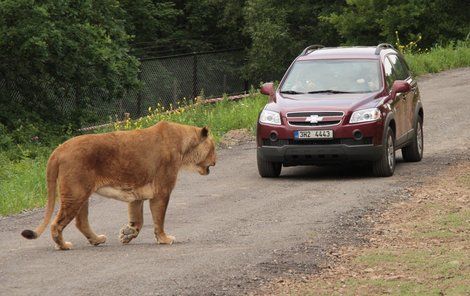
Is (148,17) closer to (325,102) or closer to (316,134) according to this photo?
(325,102)

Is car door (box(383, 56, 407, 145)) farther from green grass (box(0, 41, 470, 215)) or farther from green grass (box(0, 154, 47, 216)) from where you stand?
green grass (box(0, 154, 47, 216))

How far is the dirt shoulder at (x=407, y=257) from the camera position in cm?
Answer: 1022

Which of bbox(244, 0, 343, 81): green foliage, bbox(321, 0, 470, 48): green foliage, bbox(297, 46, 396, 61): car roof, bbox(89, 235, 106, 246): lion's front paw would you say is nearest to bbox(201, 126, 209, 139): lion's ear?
bbox(89, 235, 106, 246): lion's front paw

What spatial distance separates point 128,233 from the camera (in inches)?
493

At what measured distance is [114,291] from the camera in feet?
32.9

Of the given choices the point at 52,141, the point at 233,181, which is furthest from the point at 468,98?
the point at 233,181

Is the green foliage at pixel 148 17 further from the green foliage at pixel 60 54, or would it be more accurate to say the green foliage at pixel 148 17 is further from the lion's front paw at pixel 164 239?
the lion's front paw at pixel 164 239

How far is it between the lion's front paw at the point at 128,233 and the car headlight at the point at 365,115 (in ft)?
17.8

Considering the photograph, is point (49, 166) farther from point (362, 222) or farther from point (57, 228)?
point (362, 222)

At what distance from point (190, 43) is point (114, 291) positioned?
40.2 meters

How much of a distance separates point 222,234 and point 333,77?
18.8ft

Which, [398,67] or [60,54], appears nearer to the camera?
[398,67]

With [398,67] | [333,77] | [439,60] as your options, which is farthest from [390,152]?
[439,60]

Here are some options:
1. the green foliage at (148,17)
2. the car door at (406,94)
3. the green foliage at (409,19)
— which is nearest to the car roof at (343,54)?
the car door at (406,94)
